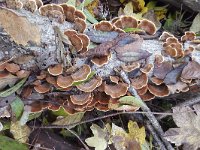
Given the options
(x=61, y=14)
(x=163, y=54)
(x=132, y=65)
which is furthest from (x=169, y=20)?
(x=61, y=14)

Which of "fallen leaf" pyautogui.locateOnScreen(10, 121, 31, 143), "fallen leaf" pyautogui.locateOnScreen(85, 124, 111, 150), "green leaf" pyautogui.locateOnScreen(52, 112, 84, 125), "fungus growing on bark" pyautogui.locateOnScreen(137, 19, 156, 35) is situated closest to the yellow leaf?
"fallen leaf" pyautogui.locateOnScreen(85, 124, 111, 150)

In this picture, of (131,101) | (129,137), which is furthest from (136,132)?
(131,101)

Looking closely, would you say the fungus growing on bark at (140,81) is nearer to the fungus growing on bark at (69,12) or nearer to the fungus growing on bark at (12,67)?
the fungus growing on bark at (69,12)

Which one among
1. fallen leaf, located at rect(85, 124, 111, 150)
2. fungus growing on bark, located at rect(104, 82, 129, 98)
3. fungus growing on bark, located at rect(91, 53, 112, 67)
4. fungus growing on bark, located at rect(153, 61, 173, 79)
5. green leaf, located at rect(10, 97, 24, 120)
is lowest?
fallen leaf, located at rect(85, 124, 111, 150)

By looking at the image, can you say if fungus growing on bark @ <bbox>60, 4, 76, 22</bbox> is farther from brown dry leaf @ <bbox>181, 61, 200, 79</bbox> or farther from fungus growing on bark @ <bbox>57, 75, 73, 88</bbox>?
brown dry leaf @ <bbox>181, 61, 200, 79</bbox>

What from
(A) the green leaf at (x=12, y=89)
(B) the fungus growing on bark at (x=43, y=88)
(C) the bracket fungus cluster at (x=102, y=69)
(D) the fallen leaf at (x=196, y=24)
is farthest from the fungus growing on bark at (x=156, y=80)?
(D) the fallen leaf at (x=196, y=24)

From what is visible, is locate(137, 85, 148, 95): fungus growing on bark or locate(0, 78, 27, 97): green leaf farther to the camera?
locate(137, 85, 148, 95): fungus growing on bark

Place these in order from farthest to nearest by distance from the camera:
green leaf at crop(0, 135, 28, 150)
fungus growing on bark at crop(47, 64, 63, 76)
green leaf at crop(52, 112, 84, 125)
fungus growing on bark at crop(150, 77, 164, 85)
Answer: green leaf at crop(52, 112, 84, 125) < green leaf at crop(0, 135, 28, 150) < fungus growing on bark at crop(150, 77, 164, 85) < fungus growing on bark at crop(47, 64, 63, 76)

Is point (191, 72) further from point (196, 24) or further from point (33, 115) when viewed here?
point (33, 115)
